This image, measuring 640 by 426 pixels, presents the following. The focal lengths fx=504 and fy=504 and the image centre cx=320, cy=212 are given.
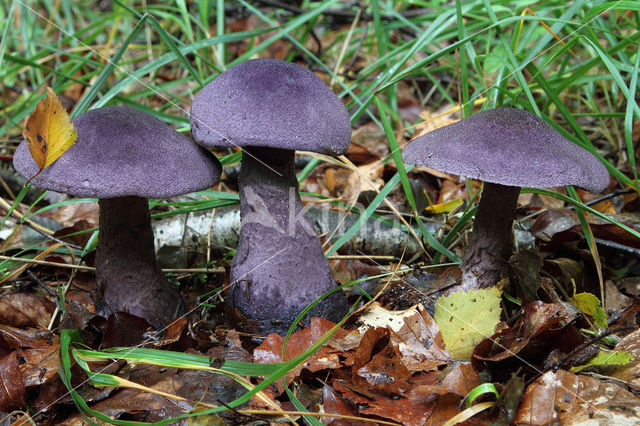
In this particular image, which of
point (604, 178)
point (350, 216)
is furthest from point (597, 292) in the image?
point (350, 216)

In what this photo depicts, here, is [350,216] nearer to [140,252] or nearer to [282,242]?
[282,242]

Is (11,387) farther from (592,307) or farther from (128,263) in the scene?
(592,307)

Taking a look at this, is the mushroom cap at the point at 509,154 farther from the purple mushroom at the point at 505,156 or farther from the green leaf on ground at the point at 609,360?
the green leaf on ground at the point at 609,360

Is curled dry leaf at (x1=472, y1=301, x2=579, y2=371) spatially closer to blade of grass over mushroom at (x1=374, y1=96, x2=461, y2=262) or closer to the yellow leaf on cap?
blade of grass over mushroom at (x1=374, y1=96, x2=461, y2=262)

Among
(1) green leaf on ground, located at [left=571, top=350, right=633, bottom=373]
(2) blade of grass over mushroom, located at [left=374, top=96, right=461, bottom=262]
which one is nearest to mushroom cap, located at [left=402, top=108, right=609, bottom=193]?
(2) blade of grass over mushroom, located at [left=374, top=96, right=461, bottom=262]

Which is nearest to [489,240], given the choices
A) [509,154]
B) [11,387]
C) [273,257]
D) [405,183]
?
[405,183]
